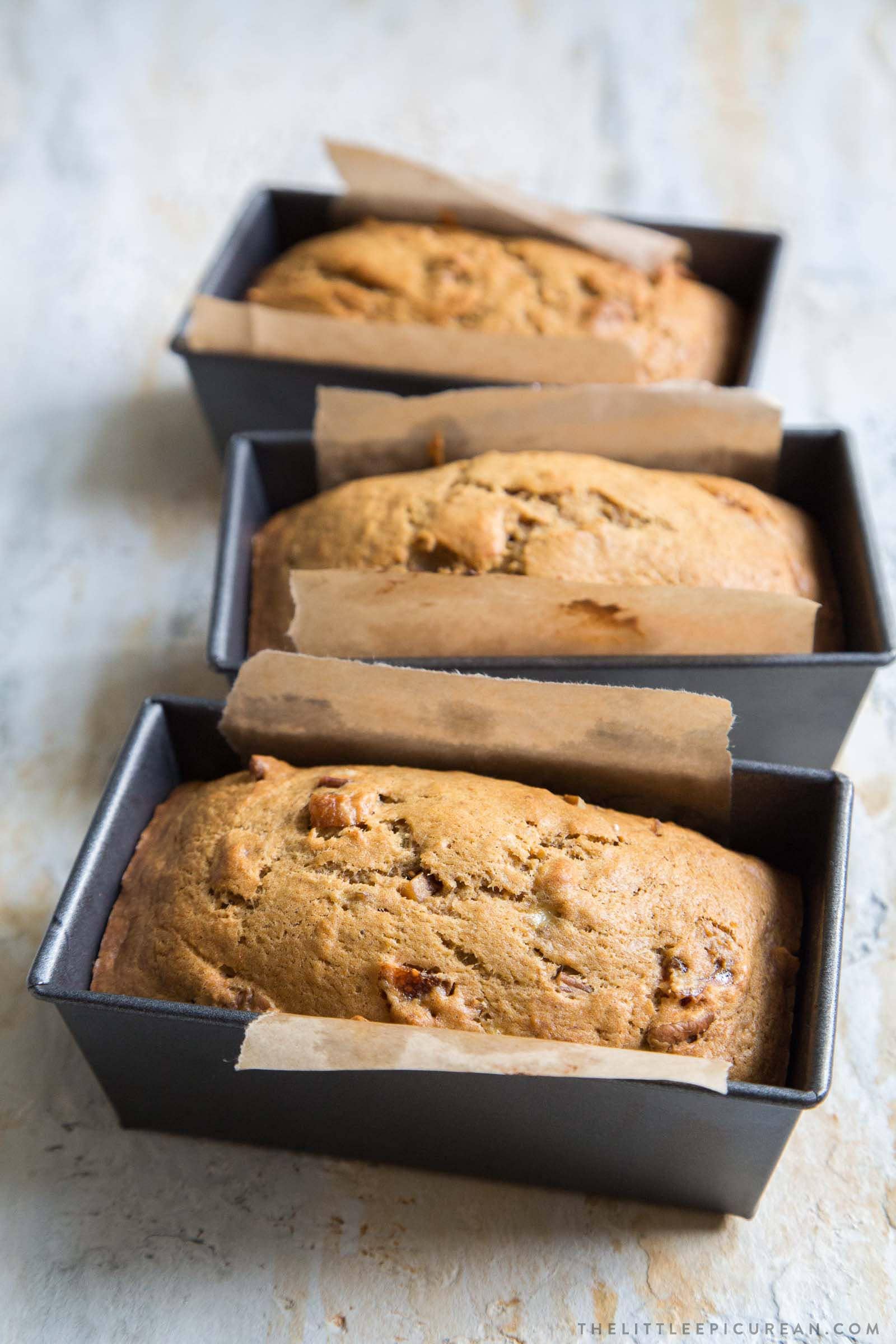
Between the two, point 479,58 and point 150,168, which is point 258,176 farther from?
point 479,58

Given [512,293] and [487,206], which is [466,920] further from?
[487,206]

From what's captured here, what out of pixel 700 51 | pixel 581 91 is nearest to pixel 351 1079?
pixel 581 91

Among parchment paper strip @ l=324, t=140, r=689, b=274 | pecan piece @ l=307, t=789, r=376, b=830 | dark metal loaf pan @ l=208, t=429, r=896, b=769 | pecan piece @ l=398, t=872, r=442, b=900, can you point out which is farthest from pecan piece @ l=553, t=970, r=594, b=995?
parchment paper strip @ l=324, t=140, r=689, b=274

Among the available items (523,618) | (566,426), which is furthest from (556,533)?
(566,426)

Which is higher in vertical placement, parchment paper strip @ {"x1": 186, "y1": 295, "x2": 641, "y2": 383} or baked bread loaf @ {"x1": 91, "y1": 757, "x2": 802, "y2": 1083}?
parchment paper strip @ {"x1": 186, "y1": 295, "x2": 641, "y2": 383}

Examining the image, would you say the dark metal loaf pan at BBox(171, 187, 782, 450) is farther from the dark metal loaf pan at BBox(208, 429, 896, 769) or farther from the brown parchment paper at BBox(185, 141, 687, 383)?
the dark metal loaf pan at BBox(208, 429, 896, 769)

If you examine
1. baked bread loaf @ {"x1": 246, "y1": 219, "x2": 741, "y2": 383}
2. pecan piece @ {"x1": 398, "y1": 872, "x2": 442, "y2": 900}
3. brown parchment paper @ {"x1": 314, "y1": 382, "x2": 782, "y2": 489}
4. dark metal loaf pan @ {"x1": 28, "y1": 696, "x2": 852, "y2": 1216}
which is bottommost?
dark metal loaf pan @ {"x1": 28, "y1": 696, "x2": 852, "y2": 1216}
